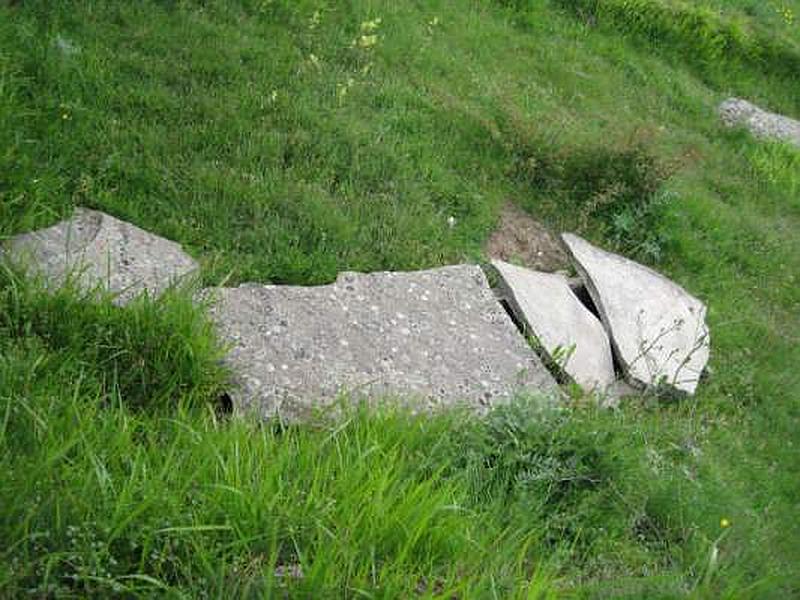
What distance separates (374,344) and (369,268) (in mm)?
787

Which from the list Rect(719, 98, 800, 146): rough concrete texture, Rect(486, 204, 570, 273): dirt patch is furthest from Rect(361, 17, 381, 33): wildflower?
Rect(719, 98, 800, 146): rough concrete texture

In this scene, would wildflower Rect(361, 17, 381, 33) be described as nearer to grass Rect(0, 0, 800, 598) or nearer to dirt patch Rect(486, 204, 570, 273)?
grass Rect(0, 0, 800, 598)

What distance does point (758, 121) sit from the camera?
9.55 meters

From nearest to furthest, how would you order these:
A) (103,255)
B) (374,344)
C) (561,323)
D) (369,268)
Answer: (103,255) → (374,344) → (369,268) → (561,323)

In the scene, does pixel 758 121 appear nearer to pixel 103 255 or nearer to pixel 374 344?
pixel 374 344

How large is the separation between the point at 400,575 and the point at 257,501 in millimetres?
514

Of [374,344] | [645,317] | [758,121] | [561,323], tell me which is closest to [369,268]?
[374,344]

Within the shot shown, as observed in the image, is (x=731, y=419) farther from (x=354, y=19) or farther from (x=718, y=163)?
(x=354, y=19)

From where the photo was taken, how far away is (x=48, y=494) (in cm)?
262

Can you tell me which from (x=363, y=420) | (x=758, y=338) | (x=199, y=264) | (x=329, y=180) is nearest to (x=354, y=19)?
(x=329, y=180)

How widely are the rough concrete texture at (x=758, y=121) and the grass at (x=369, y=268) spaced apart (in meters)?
0.43

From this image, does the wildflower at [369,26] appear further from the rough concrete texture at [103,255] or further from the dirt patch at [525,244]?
the rough concrete texture at [103,255]

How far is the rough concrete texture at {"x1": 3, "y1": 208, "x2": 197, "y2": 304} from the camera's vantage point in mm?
4148

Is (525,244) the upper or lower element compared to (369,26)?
lower
